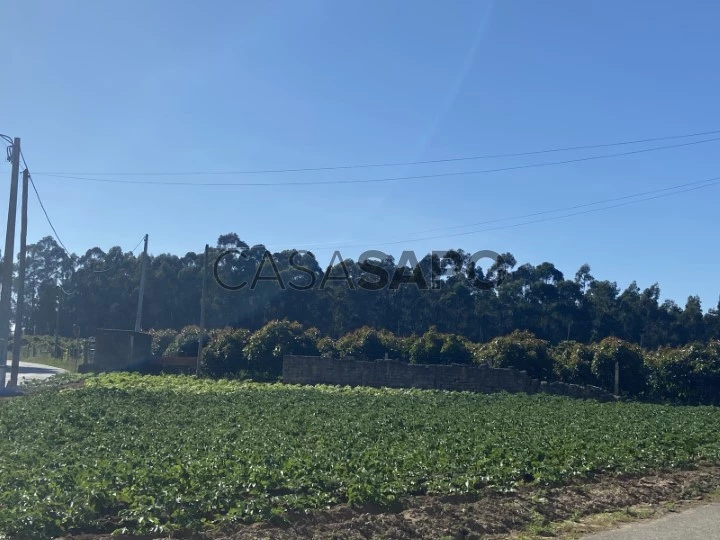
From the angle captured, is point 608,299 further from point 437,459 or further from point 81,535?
point 81,535

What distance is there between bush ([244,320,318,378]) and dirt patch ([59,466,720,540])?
25351 mm

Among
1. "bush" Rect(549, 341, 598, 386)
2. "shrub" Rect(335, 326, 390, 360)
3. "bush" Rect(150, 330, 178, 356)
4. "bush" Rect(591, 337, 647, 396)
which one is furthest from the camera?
"bush" Rect(150, 330, 178, 356)

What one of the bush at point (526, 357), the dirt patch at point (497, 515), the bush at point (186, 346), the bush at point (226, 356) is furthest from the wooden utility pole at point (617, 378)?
the bush at point (186, 346)

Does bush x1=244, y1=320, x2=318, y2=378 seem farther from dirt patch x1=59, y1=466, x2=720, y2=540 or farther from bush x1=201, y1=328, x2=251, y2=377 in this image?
dirt patch x1=59, y1=466, x2=720, y2=540

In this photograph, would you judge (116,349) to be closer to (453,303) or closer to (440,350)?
(440,350)

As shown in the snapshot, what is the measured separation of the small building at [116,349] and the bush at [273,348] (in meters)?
6.82

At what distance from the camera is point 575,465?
1243 centimetres

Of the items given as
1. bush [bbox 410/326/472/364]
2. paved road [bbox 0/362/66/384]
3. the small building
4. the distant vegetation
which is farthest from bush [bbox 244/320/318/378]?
paved road [bbox 0/362/66/384]

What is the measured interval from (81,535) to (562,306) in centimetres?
5165

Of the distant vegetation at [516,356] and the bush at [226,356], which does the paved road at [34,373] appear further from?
the bush at [226,356]

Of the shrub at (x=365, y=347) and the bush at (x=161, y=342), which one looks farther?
the bush at (x=161, y=342)

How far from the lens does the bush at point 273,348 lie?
120 ft

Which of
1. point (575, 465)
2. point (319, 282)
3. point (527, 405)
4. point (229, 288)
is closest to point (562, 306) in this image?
point (319, 282)

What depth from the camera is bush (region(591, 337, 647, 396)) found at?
94.2 feet
